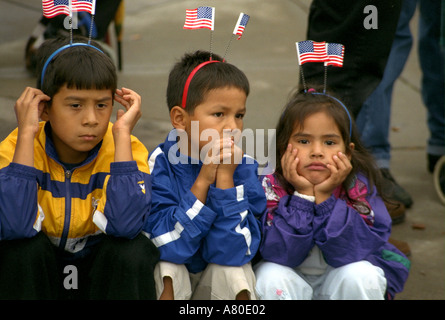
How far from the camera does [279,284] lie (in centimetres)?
268

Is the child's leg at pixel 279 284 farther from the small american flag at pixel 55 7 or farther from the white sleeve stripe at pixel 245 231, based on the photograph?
the small american flag at pixel 55 7

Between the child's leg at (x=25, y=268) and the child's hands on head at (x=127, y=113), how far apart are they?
0.54 metres

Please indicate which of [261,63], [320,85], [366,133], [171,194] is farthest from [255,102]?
[171,194]

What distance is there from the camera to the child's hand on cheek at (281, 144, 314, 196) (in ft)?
9.34

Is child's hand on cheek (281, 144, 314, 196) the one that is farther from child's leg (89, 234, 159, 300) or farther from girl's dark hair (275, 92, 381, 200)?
child's leg (89, 234, 159, 300)

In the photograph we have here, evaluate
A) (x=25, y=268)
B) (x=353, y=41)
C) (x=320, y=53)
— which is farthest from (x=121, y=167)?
(x=353, y=41)

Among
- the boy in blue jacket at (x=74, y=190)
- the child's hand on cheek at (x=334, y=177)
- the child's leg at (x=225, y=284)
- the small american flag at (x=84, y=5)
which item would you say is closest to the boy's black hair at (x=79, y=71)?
the boy in blue jacket at (x=74, y=190)

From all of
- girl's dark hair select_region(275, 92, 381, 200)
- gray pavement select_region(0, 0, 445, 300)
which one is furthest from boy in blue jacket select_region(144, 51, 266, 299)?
gray pavement select_region(0, 0, 445, 300)

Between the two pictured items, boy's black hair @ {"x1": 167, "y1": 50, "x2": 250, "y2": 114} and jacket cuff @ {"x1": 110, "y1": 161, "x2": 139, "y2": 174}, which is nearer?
jacket cuff @ {"x1": 110, "y1": 161, "x2": 139, "y2": 174}

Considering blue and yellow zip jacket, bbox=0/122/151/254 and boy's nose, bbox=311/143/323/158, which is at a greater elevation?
boy's nose, bbox=311/143/323/158

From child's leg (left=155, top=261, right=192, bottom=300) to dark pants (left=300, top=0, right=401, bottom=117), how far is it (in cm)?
135

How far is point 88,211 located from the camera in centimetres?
268
